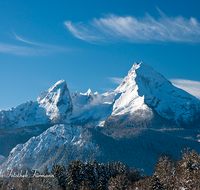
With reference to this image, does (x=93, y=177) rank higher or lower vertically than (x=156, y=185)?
lower

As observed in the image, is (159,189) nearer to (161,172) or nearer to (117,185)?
(117,185)

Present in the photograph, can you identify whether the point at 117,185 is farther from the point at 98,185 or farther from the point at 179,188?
the point at 179,188

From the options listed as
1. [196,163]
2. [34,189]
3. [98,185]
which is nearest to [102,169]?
[98,185]

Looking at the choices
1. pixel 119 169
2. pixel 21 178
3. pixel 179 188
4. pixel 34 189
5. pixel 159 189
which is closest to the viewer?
pixel 179 188

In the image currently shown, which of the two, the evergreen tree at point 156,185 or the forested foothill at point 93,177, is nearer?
the evergreen tree at point 156,185

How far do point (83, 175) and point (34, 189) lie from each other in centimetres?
1966

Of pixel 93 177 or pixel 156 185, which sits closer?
pixel 156 185

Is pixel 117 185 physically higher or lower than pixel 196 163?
lower

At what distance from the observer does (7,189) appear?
13000 centimetres

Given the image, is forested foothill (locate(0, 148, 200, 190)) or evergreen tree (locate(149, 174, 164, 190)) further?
forested foothill (locate(0, 148, 200, 190))

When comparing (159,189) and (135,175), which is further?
(135,175)

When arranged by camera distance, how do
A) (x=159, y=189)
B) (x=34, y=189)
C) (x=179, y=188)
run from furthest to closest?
(x=34, y=189), (x=159, y=189), (x=179, y=188)

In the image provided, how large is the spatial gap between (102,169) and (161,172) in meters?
23.4

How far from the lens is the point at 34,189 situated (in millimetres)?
126312
